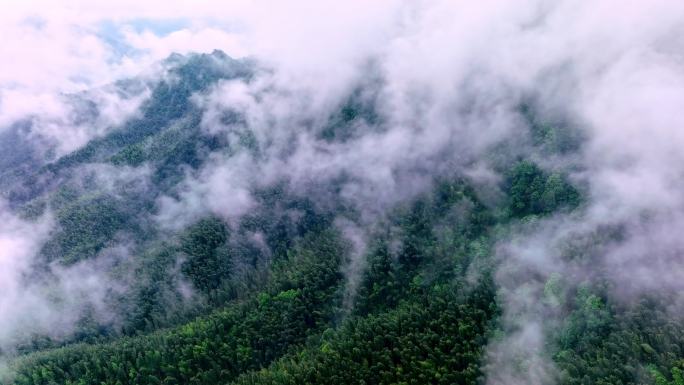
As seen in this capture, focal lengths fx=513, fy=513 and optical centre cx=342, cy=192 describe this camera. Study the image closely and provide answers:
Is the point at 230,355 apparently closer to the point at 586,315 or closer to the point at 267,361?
the point at 267,361

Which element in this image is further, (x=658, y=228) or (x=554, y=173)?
(x=554, y=173)

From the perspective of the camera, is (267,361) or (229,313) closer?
(267,361)

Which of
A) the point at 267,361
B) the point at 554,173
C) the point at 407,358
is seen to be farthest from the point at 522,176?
the point at 267,361

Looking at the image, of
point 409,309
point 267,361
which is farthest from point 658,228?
point 267,361

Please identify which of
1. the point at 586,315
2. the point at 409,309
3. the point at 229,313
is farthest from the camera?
the point at 229,313

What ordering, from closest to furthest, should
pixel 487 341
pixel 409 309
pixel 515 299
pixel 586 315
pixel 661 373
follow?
pixel 661 373, pixel 586 315, pixel 487 341, pixel 515 299, pixel 409 309

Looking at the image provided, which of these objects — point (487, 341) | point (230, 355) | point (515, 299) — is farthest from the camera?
point (230, 355)

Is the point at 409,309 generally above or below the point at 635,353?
above

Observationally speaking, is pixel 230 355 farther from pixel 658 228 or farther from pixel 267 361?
pixel 658 228

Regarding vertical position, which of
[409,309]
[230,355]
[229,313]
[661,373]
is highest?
[229,313]
